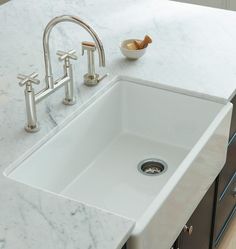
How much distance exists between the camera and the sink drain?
6.86ft

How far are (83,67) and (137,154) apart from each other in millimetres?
369

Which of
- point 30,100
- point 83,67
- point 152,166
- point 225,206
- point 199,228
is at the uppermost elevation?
point 30,100

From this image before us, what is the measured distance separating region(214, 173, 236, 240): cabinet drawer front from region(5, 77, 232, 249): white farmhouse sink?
1.03 ft

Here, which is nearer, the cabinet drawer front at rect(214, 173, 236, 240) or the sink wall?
the sink wall

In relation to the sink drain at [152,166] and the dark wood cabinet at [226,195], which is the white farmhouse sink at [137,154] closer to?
the sink drain at [152,166]

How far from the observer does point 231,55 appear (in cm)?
231

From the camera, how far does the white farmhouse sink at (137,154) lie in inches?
69.8

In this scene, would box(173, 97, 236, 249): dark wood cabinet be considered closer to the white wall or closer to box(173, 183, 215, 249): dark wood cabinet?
box(173, 183, 215, 249): dark wood cabinet

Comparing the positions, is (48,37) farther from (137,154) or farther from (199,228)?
(199,228)

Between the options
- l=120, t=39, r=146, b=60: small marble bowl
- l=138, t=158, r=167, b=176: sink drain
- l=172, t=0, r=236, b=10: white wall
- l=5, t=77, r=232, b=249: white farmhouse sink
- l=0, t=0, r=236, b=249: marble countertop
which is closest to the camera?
l=0, t=0, r=236, b=249: marble countertop

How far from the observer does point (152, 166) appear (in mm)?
2117

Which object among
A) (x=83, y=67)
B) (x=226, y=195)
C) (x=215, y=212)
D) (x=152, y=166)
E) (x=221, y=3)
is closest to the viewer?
(x=152, y=166)

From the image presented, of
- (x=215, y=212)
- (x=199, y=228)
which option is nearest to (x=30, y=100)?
(x=199, y=228)

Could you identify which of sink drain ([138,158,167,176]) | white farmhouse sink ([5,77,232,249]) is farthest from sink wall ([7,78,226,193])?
sink drain ([138,158,167,176])
